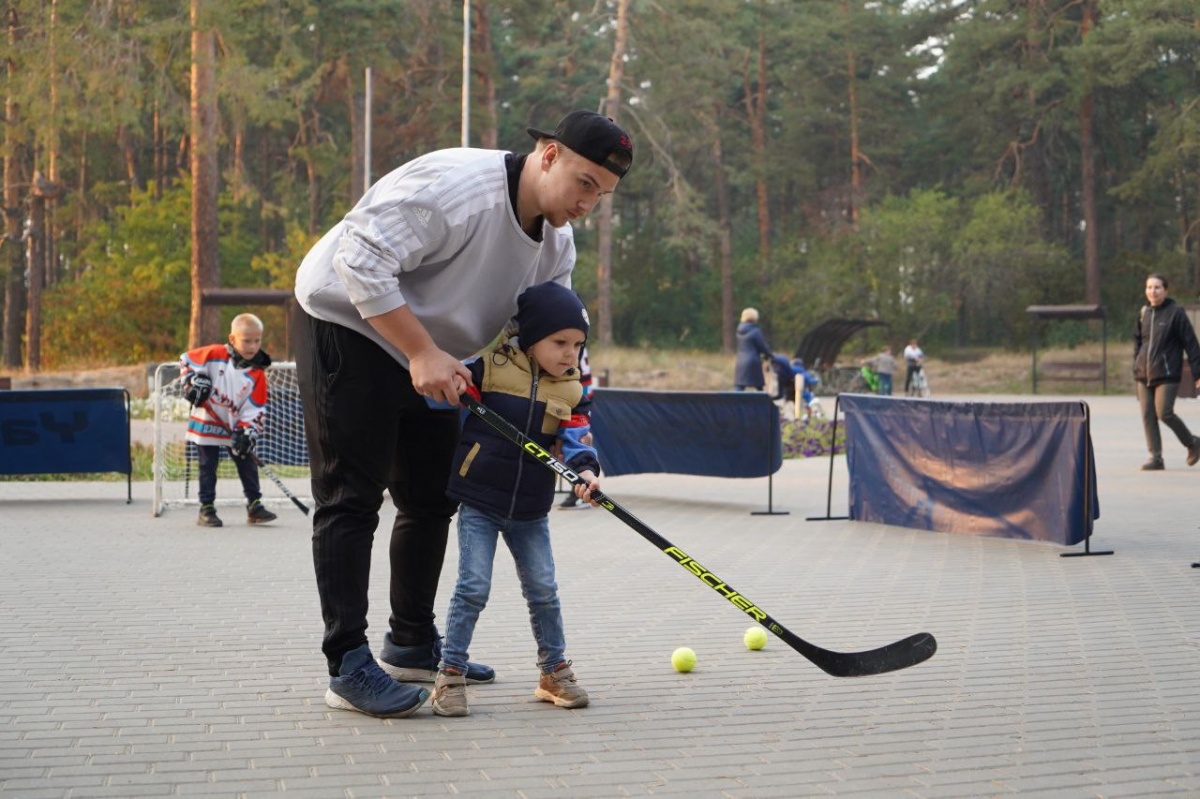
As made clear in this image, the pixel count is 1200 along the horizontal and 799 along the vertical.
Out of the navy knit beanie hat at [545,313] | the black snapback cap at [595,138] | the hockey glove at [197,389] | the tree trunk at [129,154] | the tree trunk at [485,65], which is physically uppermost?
the tree trunk at [485,65]

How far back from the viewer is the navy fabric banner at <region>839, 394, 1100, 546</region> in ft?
30.8

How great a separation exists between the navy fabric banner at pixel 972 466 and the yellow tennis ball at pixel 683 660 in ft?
14.2

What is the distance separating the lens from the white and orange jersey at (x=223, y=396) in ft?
36.1

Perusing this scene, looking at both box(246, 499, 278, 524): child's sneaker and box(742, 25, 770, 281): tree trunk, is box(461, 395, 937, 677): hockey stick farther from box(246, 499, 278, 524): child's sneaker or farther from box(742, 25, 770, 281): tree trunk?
box(742, 25, 770, 281): tree trunk

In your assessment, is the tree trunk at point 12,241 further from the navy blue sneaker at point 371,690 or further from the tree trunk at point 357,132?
the navy blue sneaker at point 371,690

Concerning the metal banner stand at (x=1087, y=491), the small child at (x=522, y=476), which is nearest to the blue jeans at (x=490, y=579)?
the small child at (x=522, y=476)

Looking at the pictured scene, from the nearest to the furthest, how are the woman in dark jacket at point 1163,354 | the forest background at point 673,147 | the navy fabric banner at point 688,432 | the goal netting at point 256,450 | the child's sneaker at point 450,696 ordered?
the child's sneaker at point 450,696, the navy fabric banner at point 688,432, the goal netting at point 256,450, the woman in dark jacket at point 1163,354, the forest background at point 673,147

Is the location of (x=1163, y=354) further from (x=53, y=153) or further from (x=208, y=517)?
(x=53, y=153)

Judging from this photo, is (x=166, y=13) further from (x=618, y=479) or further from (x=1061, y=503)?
(x=1061, y=503)

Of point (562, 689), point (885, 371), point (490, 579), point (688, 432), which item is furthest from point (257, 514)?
point (885, 371)

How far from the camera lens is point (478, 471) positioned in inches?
199

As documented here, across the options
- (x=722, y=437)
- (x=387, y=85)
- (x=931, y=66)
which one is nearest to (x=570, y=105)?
(x=387, y=85)

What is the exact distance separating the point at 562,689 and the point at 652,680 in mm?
623

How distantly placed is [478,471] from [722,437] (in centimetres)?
737
